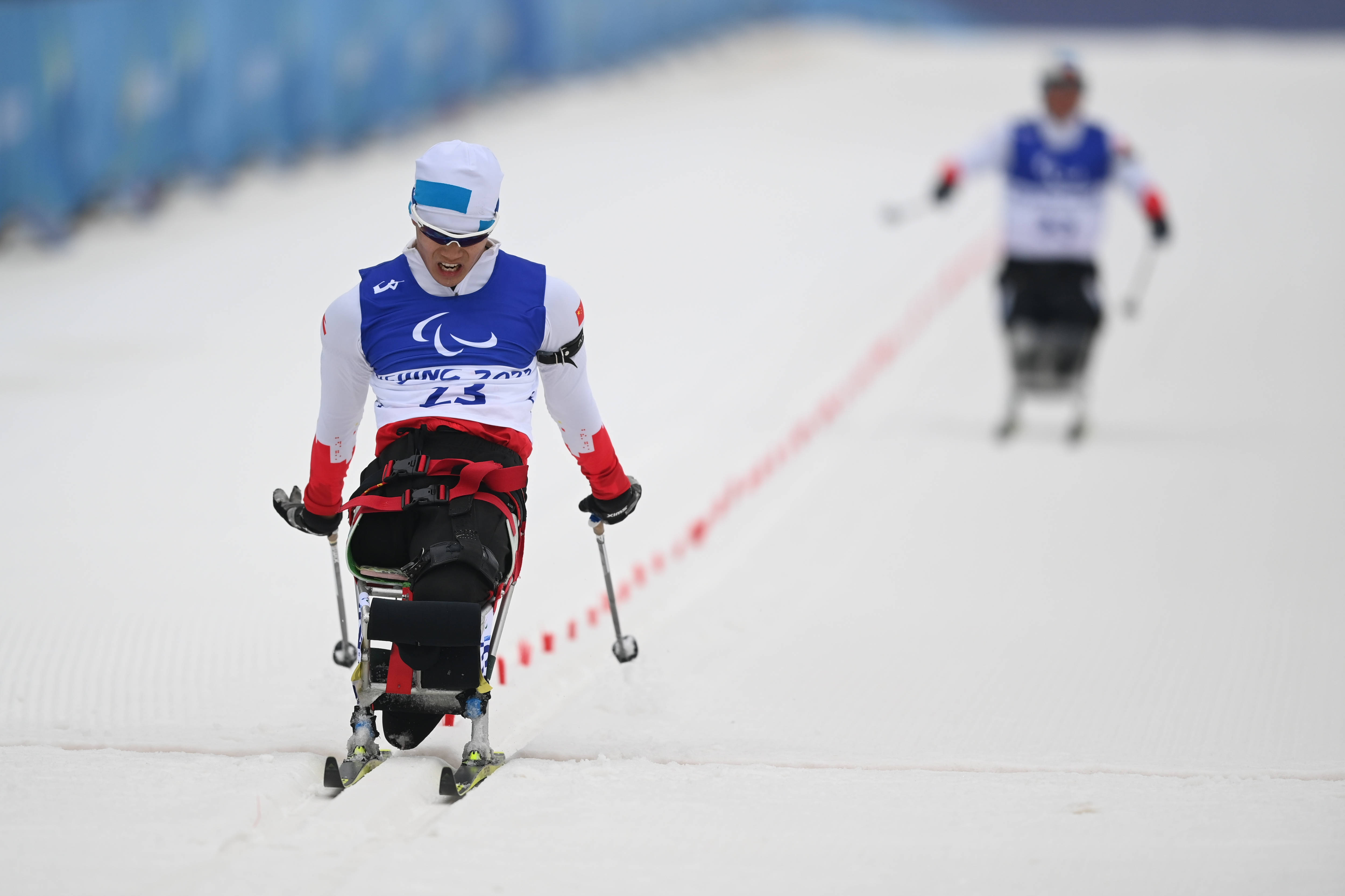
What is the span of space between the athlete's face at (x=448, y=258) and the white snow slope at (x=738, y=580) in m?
1.34

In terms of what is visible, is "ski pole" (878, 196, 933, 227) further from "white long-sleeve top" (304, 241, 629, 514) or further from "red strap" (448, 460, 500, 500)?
"red strap" (448, 460, 500, 500)

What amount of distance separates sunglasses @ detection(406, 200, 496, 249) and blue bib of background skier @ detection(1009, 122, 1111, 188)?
612cm

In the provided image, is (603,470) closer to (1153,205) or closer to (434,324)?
(434,324)

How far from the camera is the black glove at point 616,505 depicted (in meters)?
4.93

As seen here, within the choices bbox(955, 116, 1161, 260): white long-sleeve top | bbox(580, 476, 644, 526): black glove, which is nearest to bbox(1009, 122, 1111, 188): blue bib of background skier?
bbox(955, 116, 1161, 260): white long-sleeve top

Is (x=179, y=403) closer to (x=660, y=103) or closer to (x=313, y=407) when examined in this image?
(x=313, y=407)

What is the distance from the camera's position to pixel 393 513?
445cm

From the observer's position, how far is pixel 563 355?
182 inches

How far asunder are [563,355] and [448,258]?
1.53ft

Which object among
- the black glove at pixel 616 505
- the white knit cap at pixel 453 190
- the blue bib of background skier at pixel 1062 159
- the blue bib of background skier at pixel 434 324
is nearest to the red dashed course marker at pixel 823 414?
the black glove at pixel 616 505

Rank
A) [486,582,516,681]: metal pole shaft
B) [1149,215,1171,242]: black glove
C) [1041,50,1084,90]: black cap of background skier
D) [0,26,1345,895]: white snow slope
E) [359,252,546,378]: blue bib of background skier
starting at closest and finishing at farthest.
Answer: [0,26,1345,895]: white snow slope < [359,252,546,378]: blue bib of background skier < [486,582,516,681]: metal pole shaft < [1041,50,1084,90]: black cap of background skier < [1149,215,1171,242]: black glove

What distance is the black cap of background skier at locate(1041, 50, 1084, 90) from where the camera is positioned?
31.7 feet

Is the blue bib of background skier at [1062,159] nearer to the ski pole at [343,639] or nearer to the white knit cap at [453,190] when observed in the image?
the ski pole at [343,639]

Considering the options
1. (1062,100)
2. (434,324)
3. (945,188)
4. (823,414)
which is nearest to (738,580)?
(434,324)
